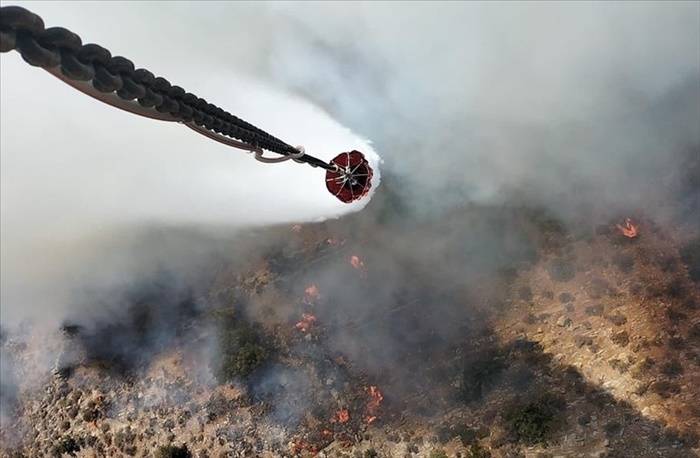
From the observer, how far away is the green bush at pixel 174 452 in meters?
28.2

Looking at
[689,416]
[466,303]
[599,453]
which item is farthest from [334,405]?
[689,416]

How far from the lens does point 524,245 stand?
88.3ft

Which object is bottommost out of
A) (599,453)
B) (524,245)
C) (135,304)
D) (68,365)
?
(68,365)

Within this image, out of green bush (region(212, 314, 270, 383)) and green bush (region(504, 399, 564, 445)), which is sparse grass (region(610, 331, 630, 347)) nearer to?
green bush (region(504, 399, 564, 445))

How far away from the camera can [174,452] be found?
28.3m

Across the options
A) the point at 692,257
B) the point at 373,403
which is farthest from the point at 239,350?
the point at 692,257

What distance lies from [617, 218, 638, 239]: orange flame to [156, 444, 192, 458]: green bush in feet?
90.2

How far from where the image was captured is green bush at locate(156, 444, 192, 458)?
2825 centimetres

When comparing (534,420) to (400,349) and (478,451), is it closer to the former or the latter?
(478,451)

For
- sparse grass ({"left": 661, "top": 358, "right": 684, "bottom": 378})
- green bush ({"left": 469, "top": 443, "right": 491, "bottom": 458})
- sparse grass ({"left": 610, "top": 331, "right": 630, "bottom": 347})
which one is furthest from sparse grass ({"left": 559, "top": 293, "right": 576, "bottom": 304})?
green bush ({"left": 469, "top": 443, "right": 491, "bottom": 458})

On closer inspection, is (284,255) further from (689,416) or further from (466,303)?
(689,416)

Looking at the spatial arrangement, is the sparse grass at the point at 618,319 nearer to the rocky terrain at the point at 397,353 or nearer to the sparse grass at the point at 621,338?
the rocky terrain at the point at 397,353

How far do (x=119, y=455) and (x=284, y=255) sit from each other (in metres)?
15.6

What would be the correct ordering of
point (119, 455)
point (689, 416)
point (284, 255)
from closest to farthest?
point (689, 416), point (119, 455), point (284, 255)
